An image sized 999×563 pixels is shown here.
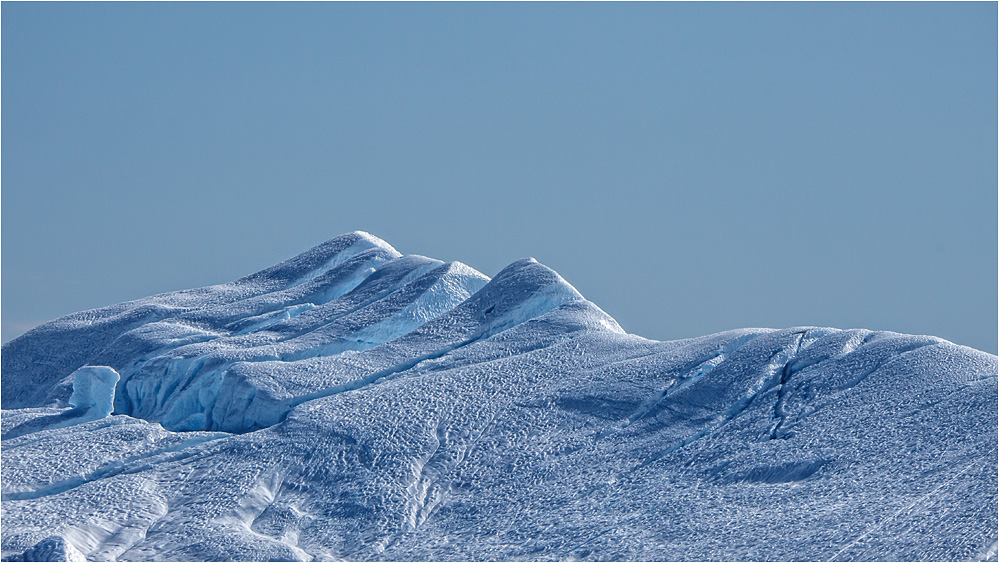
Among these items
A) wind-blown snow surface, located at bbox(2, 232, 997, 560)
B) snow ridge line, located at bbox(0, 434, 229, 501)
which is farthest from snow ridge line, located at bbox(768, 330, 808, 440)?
snow ridge line, located at bbox(0, 434, 229, 501)

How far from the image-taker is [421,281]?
35.4 m

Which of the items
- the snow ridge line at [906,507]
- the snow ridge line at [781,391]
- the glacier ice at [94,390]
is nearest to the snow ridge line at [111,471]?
the glacier ice at [94,390]

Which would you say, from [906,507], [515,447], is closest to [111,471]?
[515,447]

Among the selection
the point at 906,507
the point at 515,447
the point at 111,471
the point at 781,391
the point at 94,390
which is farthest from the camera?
the point at 94,390

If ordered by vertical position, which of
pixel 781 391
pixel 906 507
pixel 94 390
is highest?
pixel 781 391

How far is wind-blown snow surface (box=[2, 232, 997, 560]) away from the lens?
2041 cm

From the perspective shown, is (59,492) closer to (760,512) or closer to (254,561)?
(254,561)

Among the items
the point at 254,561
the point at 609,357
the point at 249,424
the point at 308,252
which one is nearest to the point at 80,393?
the point at 249,424

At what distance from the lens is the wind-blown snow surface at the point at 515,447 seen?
2041 cm

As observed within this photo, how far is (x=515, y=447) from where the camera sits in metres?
24.2

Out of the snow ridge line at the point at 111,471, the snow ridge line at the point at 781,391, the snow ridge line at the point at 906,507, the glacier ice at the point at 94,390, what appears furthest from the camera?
the glacier ice at the point at 94,390

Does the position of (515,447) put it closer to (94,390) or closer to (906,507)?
(906,507)

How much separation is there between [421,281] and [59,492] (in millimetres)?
14102

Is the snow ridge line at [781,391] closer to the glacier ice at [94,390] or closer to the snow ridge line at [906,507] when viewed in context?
the snow ridge line at [906,507]
